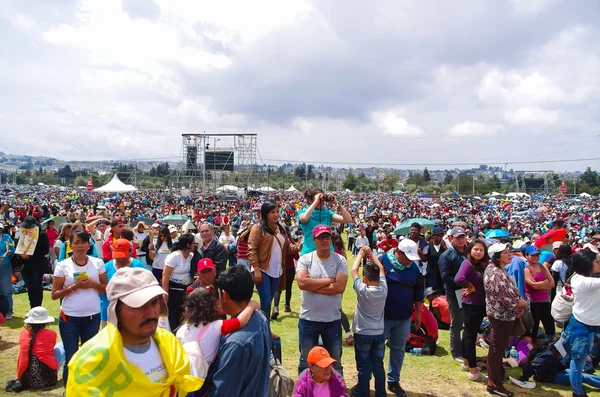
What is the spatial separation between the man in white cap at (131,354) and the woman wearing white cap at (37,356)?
3197mm

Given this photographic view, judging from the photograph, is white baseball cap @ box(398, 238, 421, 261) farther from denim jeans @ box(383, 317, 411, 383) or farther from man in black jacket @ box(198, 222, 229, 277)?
man in black jacket @ box(198, 222, 229, 277)

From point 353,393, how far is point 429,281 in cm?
400

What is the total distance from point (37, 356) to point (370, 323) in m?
3.30

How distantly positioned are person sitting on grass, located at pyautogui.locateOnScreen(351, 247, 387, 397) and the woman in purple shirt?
126cm

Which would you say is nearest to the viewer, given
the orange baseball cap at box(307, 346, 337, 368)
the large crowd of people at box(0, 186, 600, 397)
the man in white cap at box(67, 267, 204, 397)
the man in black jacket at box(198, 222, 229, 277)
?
the man in white cap at box(67, 267, 204, 397)

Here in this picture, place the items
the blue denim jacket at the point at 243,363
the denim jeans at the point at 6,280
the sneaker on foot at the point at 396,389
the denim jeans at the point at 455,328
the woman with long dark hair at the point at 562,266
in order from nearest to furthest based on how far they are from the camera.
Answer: the blue denim jacket at the point at 243,363
the sneaker on foot at the point at 396,389
the denim jeans at the point at 455,328
the denim jeans at the point at 6,280
the woman with long dark hair at the point at 562,266

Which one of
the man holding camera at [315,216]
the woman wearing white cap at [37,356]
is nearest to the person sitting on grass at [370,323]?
the man holding camera at [315,216]

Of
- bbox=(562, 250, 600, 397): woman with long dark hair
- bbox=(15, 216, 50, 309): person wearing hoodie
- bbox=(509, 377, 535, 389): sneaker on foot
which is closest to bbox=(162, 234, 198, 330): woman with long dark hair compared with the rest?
bbox=(15, 216, 50, 309): person wearing hoodie

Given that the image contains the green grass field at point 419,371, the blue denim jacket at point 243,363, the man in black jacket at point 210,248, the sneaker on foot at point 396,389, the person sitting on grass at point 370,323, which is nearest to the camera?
the blue denim jacket at point 243,363

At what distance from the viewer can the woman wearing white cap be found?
163 inches

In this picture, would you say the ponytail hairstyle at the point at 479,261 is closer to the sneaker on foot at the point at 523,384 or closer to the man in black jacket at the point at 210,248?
the sneaker on foot at the point at 523,384

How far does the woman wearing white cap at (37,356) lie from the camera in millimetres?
4137

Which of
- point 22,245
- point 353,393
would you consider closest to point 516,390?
point 353,393

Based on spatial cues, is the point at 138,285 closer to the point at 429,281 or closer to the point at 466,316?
the point at 466,316
